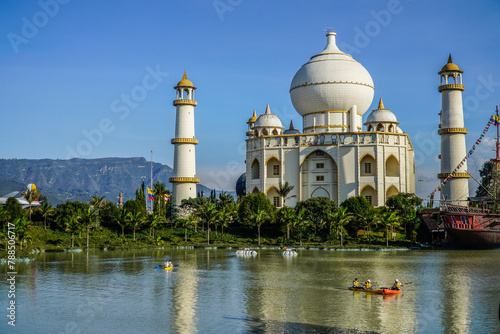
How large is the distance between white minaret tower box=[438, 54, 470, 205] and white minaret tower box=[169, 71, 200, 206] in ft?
108

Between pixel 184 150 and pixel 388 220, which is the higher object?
pixel 184 150

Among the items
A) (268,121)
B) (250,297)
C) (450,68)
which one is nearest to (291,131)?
(268,121)

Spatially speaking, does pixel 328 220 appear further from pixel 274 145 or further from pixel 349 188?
pixel 274 145

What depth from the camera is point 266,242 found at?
69.6 meters

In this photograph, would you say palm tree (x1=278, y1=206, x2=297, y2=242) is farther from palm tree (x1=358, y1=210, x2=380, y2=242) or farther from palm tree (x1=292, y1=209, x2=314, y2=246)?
palm tree (x1=358, y1=210, x2=380, y2=242)

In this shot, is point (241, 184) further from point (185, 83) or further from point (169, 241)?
point (169, 241)

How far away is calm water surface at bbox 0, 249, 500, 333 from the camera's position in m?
23.9

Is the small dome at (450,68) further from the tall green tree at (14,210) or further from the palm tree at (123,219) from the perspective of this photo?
the tall green tree at (14,210)

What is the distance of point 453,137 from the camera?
258 feet

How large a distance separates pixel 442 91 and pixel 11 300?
6523 centimetres

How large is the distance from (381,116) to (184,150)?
91.9 feet

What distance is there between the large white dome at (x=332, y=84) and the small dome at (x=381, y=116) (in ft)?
4.61

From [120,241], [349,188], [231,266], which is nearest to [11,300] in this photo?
[231,266]

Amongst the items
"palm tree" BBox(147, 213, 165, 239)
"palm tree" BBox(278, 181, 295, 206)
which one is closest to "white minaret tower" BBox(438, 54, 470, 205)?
"palm tree" BBox(278, 181, 295, 206)
